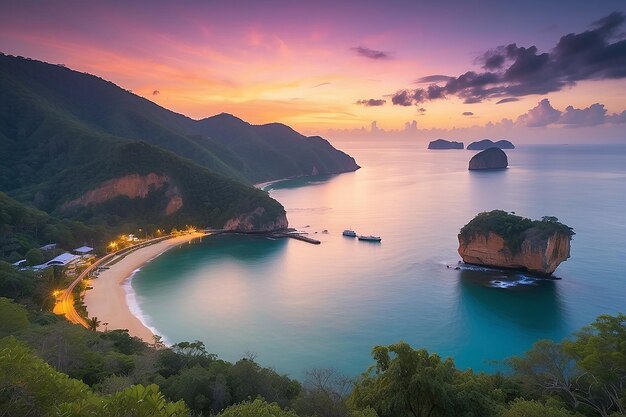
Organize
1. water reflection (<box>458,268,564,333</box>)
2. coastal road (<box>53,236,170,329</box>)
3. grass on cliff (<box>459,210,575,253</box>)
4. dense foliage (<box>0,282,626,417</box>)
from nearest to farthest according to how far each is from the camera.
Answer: dense foliage (<box>0,282,626,417</box>)
coastal road (<box>53,236,170,329</box>)
water reflection (<box>458,268,564,333</box>)
grass on cliff (<box>459,210,575,253</box>)

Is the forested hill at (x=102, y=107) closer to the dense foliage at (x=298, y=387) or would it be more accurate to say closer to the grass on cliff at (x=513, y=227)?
the grass on cliff at (x=513, y=227)

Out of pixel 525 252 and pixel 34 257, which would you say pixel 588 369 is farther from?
pixel 34 257

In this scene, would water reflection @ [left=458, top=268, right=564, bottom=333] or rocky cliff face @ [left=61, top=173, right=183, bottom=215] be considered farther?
rocky cliff face @ [left=61, top=173, right=183, bottom=215]

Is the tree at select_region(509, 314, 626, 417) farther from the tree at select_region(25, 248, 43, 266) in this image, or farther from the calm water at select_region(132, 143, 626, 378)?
the tree at select_region(25, 248, 43, 266)

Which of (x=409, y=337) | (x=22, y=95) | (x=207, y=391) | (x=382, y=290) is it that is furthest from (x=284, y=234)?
(x=22, y=95)

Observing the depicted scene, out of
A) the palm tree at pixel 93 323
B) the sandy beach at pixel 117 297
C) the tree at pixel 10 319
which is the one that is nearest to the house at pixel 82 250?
the sandy beach at pixel 117 297

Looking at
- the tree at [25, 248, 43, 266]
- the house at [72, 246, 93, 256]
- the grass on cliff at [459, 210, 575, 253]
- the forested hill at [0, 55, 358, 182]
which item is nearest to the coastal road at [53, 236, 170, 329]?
the house at [72, 246, 93, 256]
